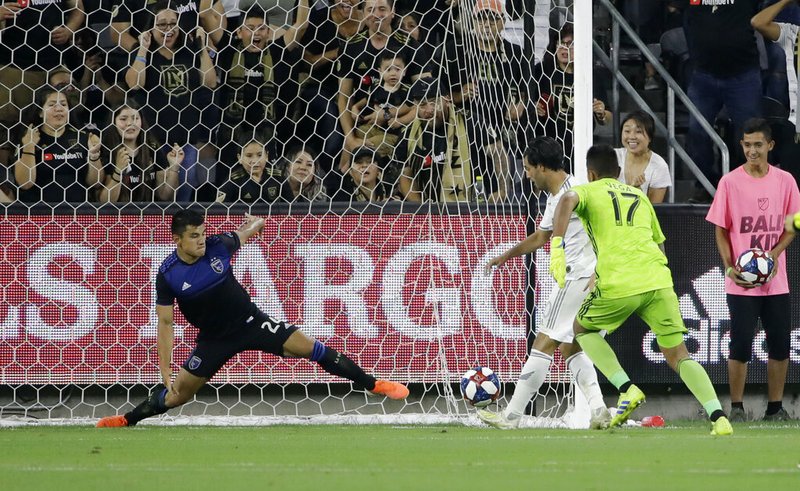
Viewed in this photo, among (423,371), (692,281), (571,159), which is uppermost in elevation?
(571,159)

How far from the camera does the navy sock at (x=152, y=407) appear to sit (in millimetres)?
8594

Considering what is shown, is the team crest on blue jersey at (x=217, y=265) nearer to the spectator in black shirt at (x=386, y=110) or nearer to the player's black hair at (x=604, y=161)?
the spectator in black shirt at (x=386, y=110)

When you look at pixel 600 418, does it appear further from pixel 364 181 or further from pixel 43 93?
pixel 43 93

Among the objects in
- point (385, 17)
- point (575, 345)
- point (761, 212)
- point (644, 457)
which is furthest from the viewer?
point (385, 17)

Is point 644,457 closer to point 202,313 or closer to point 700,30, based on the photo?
point 202,313

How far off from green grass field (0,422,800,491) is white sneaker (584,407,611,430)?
17 centimetres

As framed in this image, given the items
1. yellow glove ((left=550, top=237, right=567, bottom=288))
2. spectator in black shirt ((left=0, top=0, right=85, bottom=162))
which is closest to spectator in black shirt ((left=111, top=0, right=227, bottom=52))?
spectator in black shirt ((left=0, top=0, right=85, bottom=162))

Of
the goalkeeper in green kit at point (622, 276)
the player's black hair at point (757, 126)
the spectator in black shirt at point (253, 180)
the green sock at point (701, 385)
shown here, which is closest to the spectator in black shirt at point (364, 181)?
the spectator in black shirt at point (253, 180)

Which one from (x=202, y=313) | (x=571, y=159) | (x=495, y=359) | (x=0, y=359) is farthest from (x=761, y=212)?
(x=0, y=359)

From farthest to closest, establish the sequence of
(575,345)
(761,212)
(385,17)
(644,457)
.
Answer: (385,17), (761,212), (575,345), (644,457)

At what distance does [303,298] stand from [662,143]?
3508mm

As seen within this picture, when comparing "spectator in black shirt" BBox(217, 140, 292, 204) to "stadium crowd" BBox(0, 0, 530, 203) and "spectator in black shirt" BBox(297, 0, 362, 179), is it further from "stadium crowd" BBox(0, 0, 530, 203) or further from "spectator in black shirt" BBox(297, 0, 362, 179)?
"spectator in black shirt" BBox(297, 0, 362, 179)

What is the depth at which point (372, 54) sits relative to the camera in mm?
10438

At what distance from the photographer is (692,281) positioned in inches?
379
